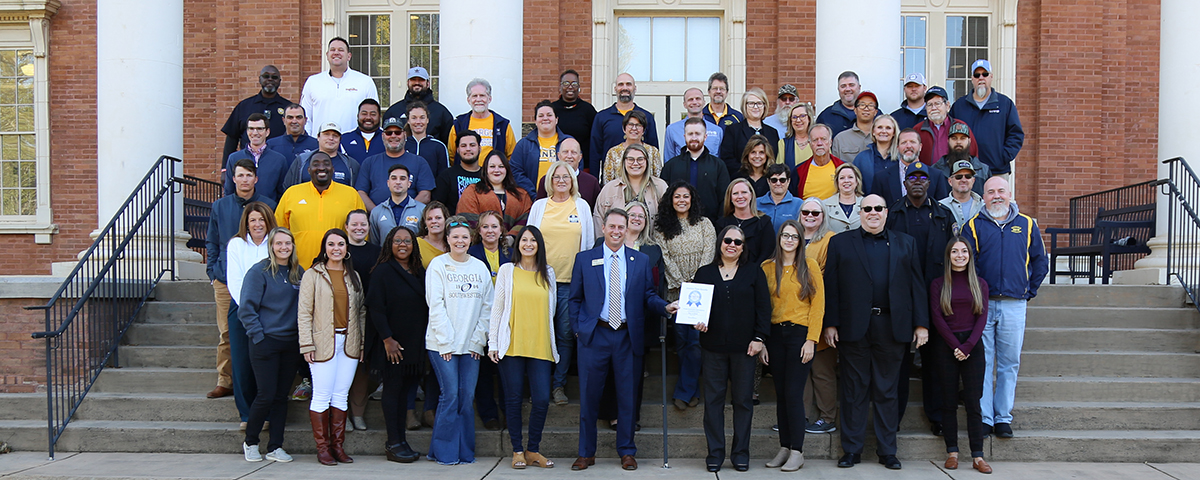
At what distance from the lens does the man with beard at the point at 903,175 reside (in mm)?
7504

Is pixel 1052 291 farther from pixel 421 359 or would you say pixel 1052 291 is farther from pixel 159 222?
pixel 159 222

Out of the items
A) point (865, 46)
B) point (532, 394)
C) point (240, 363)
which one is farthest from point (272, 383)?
point (865, 46)

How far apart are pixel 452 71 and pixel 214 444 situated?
4503 millimetres

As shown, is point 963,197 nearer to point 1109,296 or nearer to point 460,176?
point 1109,296

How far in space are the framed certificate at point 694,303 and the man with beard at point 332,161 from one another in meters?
3.31

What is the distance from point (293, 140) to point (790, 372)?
5.01 meters

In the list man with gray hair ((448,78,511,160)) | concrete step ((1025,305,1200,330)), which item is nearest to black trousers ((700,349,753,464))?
man with gray hair ((448,78,511,160))

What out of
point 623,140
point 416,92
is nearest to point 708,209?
point 623,140

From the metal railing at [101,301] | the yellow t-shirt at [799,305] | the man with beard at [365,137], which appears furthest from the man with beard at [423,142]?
the yellow t-shirt at [799,305]

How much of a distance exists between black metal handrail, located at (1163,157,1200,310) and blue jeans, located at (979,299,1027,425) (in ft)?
9.35

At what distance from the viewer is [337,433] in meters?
6.88

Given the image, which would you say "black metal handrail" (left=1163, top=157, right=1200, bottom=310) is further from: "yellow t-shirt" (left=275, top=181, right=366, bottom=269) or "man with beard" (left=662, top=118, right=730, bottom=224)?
"yellow t-shirt" (left=275, top=181, right=366, bottom=269)

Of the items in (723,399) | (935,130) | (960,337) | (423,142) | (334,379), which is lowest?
(723,399)

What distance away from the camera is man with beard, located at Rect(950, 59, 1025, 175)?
8781mm
